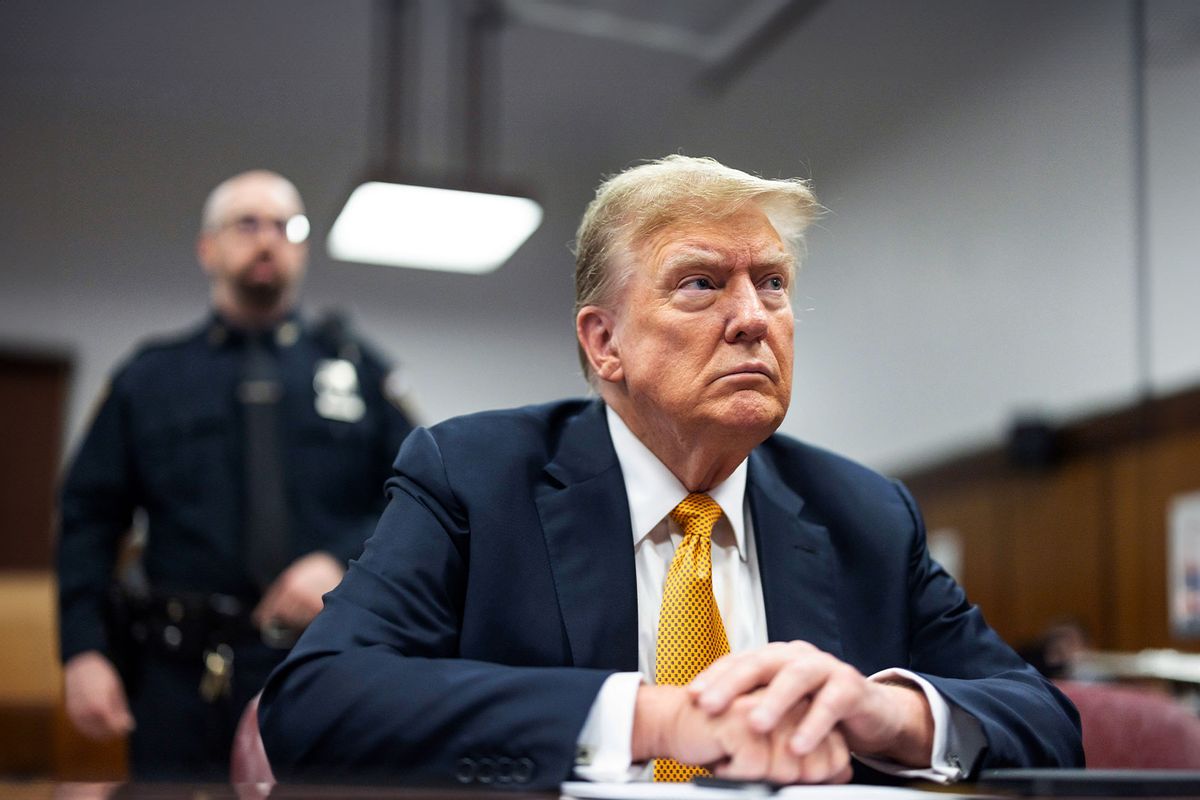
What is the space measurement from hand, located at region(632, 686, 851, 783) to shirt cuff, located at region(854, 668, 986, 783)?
0.13 metres

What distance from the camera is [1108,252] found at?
516 centimetres

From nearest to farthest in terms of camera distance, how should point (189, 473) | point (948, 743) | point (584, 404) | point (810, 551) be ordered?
point (948, 743)
point (810, 551)
point (584, 404)
point (189, 473)

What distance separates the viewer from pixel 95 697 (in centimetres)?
254

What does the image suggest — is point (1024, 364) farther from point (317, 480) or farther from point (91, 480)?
point (91, 480)

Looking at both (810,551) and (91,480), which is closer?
(810,551)

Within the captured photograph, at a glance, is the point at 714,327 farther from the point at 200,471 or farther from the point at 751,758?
the point at 200,471

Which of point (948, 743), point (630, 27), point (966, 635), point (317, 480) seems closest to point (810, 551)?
point (966, 635)

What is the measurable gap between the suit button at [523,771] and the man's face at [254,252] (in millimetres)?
1914

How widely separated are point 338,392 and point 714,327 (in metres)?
1.55

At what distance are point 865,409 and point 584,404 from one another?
5.29 meters

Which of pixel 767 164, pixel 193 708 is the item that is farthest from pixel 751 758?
pixel 767 164

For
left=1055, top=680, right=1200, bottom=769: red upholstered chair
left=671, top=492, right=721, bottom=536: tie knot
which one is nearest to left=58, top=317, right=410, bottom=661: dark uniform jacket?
left=671, top=492, right=721, bottom=536: tie knot

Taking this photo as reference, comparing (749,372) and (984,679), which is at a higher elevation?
(749,372)

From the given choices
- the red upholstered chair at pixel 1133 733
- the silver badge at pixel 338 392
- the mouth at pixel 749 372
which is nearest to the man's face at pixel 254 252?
the silver badge at pixel 338 392
